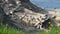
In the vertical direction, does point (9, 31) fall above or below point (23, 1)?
below

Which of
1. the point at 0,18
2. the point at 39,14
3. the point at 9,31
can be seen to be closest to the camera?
the point at 9,31

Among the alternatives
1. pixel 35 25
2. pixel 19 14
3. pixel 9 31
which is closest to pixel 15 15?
pixel 19 14

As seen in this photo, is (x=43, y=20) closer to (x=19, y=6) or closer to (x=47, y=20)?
(x=47, y=20)

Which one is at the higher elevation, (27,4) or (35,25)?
(27,4)

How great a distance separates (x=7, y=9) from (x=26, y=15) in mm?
A: 511

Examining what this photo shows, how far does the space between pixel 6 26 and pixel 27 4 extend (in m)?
1.17

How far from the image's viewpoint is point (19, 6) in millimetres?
7074

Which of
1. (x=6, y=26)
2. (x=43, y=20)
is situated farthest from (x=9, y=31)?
(x=43, y=20)

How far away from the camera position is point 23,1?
7465 mm

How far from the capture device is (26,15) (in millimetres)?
7156

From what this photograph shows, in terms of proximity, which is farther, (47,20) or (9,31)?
(47,20)

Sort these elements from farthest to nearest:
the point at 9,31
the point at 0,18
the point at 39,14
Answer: the point at 39,14, the point at 0,18, the point at 9,31

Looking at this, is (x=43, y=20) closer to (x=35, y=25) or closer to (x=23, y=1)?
(x=35, y=25)

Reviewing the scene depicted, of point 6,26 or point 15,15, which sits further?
point 15,15
